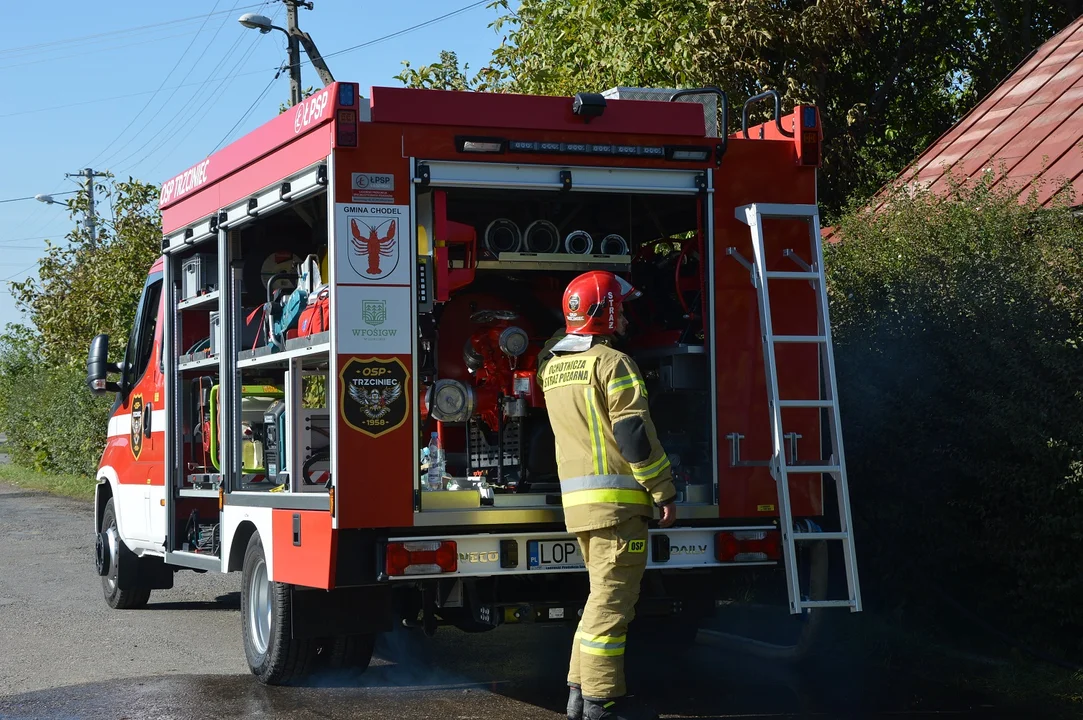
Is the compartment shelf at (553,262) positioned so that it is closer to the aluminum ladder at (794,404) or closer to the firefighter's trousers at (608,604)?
the aluminum ladder at (794,404)

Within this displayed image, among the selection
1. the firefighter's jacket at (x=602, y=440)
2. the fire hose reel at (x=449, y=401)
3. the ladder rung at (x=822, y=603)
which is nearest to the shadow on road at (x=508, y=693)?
the ladder rung at (x=822, y=603)

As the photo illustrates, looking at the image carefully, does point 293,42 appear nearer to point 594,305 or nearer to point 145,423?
point 145,423

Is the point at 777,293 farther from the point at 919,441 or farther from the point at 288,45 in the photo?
the point at 288,45

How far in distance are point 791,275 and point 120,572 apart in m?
5.87

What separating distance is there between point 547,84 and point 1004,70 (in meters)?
5.78

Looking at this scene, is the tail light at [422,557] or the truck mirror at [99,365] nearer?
the tail light at [422,557]

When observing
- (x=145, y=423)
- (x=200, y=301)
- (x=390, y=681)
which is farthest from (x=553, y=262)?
(x=145, y=423)

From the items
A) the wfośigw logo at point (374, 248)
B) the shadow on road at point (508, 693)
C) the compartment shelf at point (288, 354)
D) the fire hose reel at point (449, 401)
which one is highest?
the wfośigw logo at point (374, 248)

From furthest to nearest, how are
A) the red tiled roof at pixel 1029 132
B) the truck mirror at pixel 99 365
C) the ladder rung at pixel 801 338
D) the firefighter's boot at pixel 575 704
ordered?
the red tiled roof at pixel 1029 132
the truck mirror at pixel 99 365
the ladder rung at pixel 801 338
the firefighter's boot at pixel 575 704

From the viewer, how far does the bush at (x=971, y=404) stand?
6.61m

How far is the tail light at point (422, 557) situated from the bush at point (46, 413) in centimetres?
2001

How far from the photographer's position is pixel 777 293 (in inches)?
261

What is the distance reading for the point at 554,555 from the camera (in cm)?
623

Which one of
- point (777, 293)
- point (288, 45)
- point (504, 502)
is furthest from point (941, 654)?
point (288, 45)
